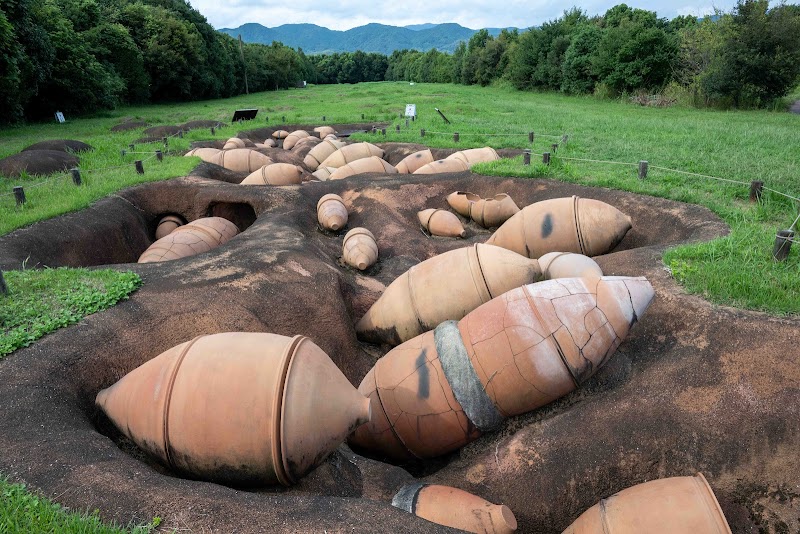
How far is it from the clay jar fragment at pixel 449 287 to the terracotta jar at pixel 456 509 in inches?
101

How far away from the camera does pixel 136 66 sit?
123 feet

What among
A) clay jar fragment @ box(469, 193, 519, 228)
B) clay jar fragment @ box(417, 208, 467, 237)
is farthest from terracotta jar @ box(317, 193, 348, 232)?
clay jar fragment @ box(469, 193, 519, 228)

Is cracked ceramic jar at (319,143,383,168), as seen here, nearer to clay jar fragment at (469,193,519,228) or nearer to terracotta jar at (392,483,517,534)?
clay jar fragment at (469,193,519,228)

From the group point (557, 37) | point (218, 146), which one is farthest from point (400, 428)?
point (557, 37)

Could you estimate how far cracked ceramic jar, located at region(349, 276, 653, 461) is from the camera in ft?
17.2

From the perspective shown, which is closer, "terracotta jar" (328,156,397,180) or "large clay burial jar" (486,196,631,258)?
"large clay burial jar" (486,196,631,258)

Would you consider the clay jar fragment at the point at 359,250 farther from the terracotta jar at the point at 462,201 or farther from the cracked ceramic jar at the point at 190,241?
the terracotta jar at the point at 462,201

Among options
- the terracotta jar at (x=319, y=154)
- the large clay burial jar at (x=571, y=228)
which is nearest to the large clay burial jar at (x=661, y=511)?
the large clay burial jar at (x=571, y=228)

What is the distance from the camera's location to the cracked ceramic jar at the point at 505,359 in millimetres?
5238

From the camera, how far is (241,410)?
166 inches

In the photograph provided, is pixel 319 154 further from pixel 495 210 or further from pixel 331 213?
pixel 495 210

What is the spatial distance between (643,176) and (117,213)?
39.6 ft

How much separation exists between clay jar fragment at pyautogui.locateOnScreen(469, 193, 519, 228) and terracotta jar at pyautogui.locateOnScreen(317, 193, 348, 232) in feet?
10.7

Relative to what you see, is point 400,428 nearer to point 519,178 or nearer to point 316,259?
point 316,259
